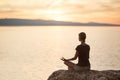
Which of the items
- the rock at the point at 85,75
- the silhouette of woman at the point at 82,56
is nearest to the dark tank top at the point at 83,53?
the silhouette of woman at the point at 82,56

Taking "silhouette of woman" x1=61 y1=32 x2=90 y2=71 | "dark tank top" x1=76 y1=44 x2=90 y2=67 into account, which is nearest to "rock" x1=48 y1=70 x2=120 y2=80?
"silhouette of woman" x1=61 y1=32 x2=90 y2=71

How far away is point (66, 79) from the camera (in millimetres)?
16094

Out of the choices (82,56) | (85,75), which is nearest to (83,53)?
(82,56)

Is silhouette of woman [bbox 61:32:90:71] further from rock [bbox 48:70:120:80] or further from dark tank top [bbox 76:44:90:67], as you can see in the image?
rock [bbox 48:70:120:80]

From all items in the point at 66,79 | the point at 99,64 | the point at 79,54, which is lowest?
the point at 99,64

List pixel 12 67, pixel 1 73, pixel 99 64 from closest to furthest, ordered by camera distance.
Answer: pixel 1 73 → pixel 12 67 → pixel 99 64

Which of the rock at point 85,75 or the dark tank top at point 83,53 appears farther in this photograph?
the dark tank top at point 83,53

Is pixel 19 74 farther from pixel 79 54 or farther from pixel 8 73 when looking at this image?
pixel 79 54

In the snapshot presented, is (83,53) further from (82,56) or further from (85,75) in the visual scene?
(85,75)

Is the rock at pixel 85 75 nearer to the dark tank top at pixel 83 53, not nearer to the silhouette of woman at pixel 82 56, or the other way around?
the silhouette of woman at pixel 82 56

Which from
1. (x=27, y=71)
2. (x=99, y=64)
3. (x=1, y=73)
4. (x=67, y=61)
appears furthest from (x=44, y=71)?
(x=67, y=61)

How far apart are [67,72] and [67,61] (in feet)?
2.45

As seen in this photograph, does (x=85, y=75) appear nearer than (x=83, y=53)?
Yes

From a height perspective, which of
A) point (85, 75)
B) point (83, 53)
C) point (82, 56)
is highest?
point (83, 53)
